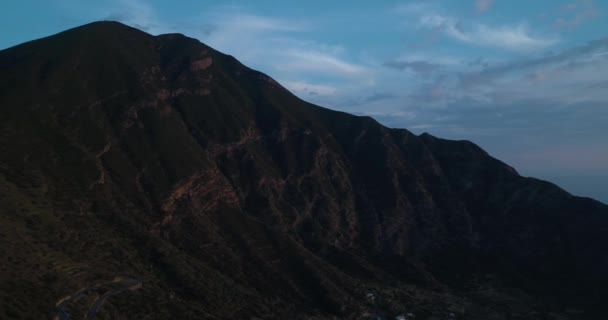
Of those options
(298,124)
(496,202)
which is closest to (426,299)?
(496,202)

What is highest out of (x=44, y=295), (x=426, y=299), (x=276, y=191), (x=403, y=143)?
(x=403, y=143)

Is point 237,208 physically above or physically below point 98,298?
above

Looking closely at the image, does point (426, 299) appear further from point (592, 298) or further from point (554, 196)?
point (554, 196)

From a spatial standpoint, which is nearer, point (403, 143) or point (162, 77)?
point (162, 77)

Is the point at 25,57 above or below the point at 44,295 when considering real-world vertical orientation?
above

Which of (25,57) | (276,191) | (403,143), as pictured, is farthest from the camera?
(403,143)

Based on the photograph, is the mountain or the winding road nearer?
the winding road

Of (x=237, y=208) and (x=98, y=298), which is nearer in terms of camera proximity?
(x=98, y=298)

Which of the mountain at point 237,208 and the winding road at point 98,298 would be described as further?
the mountain at point 237,208
